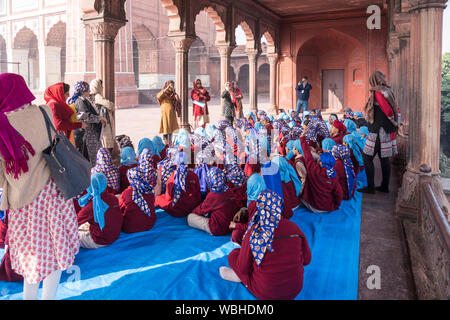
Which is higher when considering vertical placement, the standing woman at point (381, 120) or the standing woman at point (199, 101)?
the standing woman at point (199, 101)

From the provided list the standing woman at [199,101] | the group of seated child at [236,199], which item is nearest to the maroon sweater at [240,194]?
the group of seated child at [236,199]

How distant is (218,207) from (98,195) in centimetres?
107

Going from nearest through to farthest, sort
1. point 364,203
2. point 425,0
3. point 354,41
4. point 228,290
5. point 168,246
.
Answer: point 228,290, point 168,246, point 425,0, point 364,203, point 354,41

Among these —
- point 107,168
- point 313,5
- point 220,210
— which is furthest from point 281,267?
point 313,5

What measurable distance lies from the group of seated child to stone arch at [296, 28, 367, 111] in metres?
11.7

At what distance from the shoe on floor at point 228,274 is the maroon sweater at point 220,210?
736 mm

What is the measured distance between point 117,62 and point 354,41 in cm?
1181

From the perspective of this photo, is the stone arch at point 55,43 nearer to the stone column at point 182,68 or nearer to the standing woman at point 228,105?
the stone column at point 182,68

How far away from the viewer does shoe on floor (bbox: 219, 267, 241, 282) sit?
8.36ft

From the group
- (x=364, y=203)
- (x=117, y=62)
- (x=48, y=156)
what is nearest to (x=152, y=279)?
(x=48, y=156)

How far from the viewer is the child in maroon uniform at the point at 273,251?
6.97ft

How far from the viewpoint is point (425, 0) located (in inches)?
136

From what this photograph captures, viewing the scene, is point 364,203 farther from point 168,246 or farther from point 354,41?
point 354,41

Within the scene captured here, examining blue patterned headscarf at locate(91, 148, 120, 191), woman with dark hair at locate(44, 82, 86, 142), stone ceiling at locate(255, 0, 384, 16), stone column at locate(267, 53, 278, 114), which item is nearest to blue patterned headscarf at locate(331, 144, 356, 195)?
blue patterned headscarf at locate(91, 148, 120, 191)
